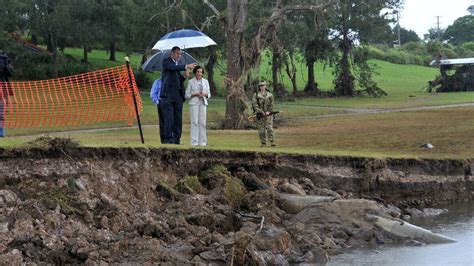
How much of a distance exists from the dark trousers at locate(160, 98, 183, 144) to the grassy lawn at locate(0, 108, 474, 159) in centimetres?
39

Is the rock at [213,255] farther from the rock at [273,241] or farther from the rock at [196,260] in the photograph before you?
the rock at [273,241]

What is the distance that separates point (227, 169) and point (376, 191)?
3.70 metres

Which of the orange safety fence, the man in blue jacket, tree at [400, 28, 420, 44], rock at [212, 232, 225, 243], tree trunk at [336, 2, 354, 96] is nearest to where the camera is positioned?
rock at [212, 232, 225, 243]

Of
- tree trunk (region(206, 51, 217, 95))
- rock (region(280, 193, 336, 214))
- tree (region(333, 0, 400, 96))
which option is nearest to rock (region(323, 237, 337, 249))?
rock (region(280, 193, 336, 214))

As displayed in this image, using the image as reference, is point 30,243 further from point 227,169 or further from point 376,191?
point 376,191

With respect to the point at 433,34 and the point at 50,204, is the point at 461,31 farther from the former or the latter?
the point at 50,204

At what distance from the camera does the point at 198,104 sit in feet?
58.8

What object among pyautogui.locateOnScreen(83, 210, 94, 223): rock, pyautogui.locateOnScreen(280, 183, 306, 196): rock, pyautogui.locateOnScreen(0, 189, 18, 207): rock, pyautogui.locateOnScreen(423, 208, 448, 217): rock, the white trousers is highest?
the white trousers

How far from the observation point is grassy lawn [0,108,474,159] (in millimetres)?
19484

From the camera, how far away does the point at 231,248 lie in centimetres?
1238

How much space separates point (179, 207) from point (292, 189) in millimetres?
2802

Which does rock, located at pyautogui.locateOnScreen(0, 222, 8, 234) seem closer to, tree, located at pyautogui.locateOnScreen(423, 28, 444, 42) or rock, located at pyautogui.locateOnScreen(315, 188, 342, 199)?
rock, located at pyautogui.locateOnScreen(315, 188, 342, 199)

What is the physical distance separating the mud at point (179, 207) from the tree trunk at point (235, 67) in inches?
455

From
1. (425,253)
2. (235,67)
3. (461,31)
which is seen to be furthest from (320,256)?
(461,31)
